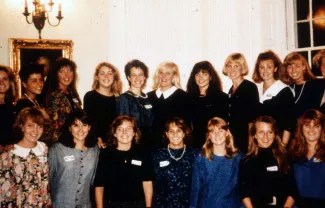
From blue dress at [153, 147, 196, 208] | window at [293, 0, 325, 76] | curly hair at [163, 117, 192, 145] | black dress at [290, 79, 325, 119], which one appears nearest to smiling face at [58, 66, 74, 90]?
curly hair at [163, 117, 192, 145]

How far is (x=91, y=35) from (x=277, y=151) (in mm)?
3481

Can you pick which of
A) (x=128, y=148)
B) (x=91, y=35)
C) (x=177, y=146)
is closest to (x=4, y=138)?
(x=128, y=148)

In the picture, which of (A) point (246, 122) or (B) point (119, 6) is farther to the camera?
(B) point (119, 6)

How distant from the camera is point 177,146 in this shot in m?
3.52

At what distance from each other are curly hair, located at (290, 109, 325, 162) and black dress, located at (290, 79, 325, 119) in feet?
0.99

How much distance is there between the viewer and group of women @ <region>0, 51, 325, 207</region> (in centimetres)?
329

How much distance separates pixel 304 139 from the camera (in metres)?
3.52

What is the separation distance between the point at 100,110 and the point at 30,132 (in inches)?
34.3

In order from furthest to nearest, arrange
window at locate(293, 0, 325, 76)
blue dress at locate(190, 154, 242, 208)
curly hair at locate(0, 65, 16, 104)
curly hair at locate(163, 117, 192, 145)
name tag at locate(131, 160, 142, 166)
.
A: window at locate(293, 0, 325, 76) → curly hair at locate(0, 65, 16, 104) → curly hair at locate(163, 117, 192, 145) → name tag at locate(131, 160, 142, 166) → blue dress at locate(190, 154, 242, 208)

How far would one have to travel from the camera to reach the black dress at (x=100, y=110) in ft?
12.7

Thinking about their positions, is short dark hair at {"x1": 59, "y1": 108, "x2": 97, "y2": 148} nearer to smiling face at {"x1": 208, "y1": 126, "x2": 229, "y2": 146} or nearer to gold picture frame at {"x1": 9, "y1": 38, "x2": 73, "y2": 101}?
smiling face at {"x1": 208, "y1": 126, "x2": 229, "y2": 146}

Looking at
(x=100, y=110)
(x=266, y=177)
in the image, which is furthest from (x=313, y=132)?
(x=100, y=110)

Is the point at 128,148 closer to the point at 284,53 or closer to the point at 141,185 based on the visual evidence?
the point at 141,185

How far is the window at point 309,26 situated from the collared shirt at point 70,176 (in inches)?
146
